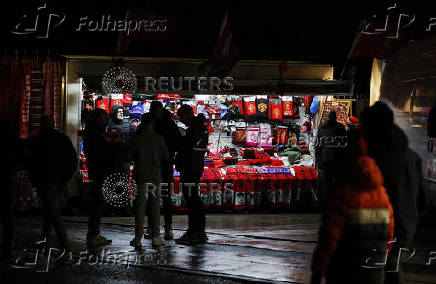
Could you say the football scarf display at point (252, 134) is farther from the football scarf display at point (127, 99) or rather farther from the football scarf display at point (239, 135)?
the football scarf display at point (127, 99)

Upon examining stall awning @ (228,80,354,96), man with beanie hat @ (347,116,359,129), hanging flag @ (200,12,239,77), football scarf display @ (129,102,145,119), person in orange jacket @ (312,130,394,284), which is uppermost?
hanging flag @ (200,12,239,77)

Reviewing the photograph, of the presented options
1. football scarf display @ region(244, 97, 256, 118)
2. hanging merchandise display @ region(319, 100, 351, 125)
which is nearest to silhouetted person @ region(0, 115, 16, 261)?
football scarf display @ region(244, 97, 256, 118)

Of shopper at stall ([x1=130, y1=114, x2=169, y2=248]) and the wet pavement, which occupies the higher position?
shopper at stall ([x1=130, y1=114, x2=169, y2=248])

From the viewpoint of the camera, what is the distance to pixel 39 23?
1658cm

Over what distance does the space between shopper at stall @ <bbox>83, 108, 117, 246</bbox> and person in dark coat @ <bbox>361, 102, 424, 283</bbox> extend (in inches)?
210

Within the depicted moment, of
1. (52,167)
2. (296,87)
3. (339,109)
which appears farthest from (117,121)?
(52,167)

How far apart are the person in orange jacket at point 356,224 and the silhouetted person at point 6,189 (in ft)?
18.8

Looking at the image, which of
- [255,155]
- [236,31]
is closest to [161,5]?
[236,31]

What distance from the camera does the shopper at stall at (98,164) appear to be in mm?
10500

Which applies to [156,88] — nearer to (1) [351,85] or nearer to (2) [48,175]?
(1) [351,85]

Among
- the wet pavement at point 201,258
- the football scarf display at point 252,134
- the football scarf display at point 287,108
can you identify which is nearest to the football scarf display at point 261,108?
the football scarf display at point 252,134

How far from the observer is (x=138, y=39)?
15125mm

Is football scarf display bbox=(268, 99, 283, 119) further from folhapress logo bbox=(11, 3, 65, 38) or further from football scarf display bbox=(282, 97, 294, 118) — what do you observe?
folhapress logo bbox=(11, 3, 65, 38)

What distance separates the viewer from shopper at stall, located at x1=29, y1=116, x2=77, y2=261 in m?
9.09
